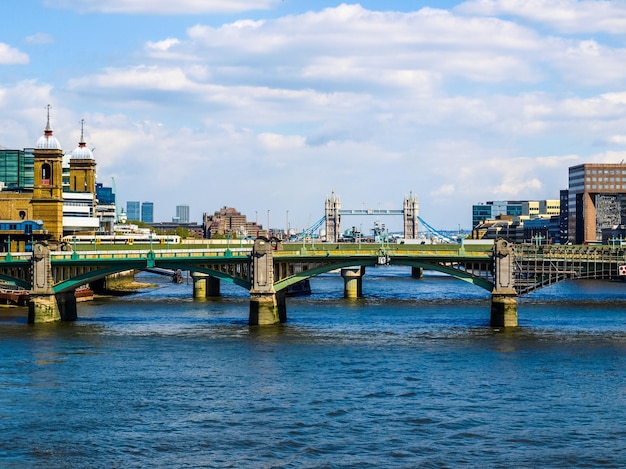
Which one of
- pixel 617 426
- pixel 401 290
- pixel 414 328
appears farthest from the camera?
pixel 401 290

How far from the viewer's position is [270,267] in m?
112

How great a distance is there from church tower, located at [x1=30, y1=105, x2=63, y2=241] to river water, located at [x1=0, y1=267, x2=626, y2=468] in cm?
7241

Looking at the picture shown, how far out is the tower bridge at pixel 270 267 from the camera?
111 metres

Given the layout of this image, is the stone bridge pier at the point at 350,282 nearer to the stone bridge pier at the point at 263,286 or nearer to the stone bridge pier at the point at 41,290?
the stone bridge pier at the point at 263,286

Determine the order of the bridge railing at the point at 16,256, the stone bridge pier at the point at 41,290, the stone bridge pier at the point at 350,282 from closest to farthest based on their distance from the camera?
1. the stone bridge pier at the point at 41,290
2. the bridge railing at the point at 16,256
3. the stone bridge pier at the point at 350,282

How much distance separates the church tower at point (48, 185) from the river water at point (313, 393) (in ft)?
238

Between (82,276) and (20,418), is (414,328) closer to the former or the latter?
(82,276)

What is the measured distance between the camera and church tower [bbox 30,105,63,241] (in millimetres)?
188500

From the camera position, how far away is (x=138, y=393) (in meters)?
71.6

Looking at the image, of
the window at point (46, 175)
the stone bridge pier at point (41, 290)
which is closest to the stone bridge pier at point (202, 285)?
the stone bridge pier at point (41, 290)

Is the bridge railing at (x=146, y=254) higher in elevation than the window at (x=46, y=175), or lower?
lower

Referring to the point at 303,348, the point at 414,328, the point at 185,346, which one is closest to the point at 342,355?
the point at 303,348

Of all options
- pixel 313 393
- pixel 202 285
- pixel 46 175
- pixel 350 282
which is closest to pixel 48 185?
pixel 46 175

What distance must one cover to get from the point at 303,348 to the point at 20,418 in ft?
108
